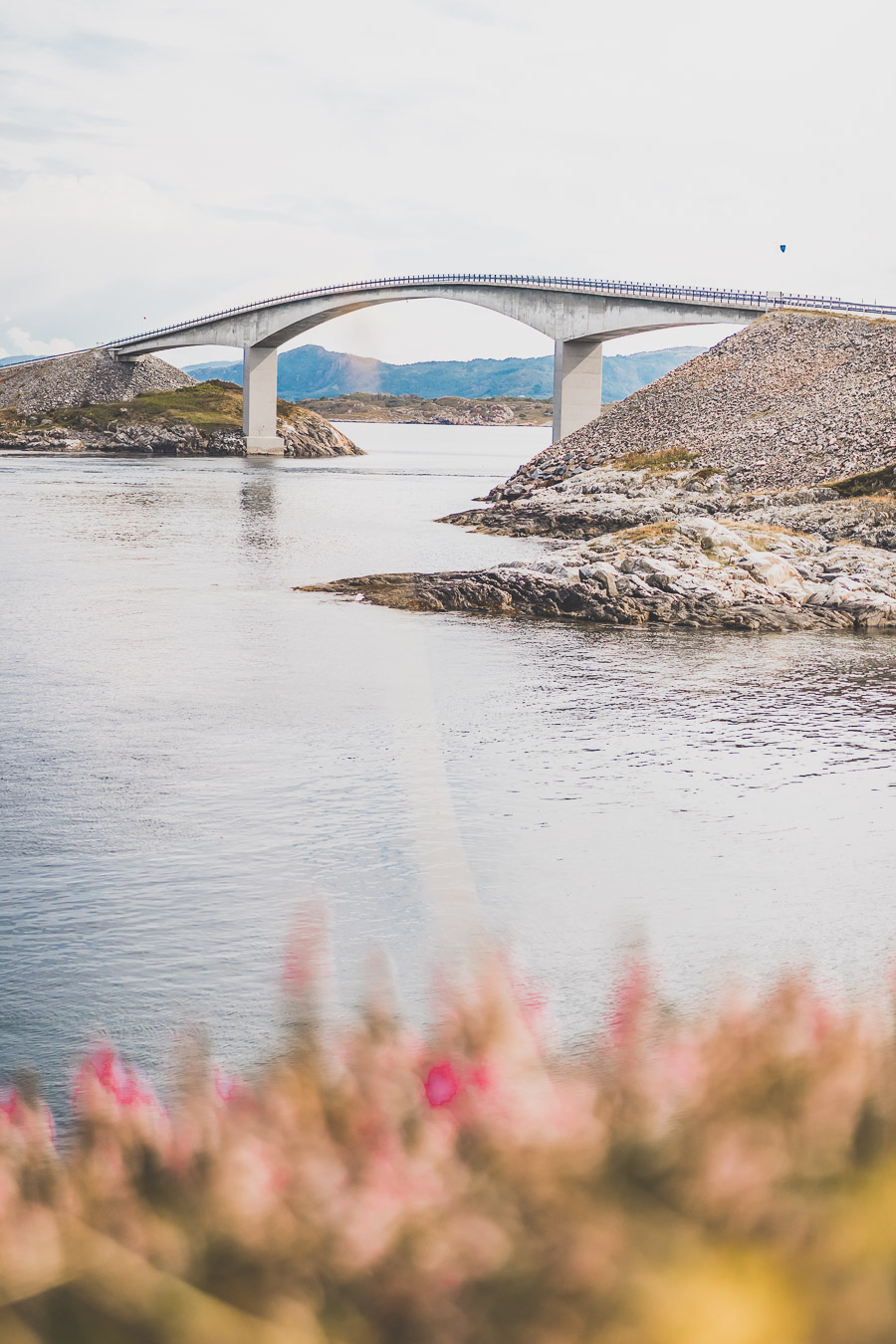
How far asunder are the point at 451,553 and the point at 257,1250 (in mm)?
34540

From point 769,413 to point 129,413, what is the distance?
255 ft

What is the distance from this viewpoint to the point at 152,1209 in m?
2.40

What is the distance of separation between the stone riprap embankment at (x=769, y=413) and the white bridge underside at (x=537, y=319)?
813 centimetres

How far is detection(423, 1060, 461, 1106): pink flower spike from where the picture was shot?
245cm

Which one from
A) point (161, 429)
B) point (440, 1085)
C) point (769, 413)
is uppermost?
point (161, 429)

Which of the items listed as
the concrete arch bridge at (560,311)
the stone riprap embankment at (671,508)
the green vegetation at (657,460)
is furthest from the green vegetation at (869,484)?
the concrete arch bridge at (560,311)

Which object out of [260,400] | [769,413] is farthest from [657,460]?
[260,400]

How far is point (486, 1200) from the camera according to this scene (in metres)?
2.32

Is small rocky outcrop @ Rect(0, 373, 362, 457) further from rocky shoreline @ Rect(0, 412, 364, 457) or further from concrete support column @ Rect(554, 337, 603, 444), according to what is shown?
concrete support column @ Rect(554, 337, 603, 444)

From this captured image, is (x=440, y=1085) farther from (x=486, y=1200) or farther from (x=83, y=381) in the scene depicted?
(x=83, y=381)

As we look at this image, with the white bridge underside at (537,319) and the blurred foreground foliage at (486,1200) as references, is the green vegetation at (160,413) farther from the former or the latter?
the blurred foreground foliage at (486,1200)

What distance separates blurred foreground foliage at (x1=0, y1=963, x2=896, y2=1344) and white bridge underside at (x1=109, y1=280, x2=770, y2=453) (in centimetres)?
7859

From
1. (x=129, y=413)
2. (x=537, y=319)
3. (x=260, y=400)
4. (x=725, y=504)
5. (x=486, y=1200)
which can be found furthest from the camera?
(x=129, y=413)

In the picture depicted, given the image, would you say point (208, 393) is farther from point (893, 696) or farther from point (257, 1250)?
point (257, 1250)
